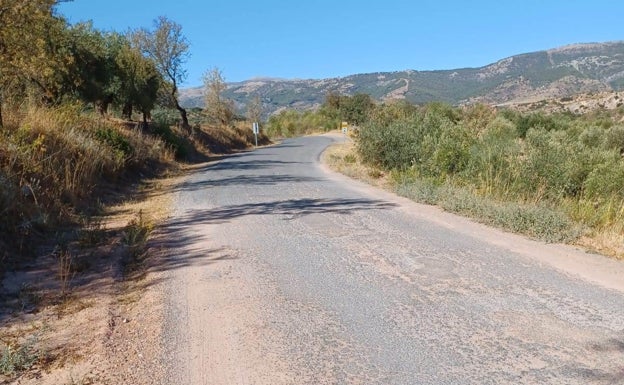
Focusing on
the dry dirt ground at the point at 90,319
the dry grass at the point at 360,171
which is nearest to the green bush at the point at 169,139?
the dry grass at the point at 360,171

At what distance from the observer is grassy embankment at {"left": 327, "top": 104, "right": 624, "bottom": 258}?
7.88 meters

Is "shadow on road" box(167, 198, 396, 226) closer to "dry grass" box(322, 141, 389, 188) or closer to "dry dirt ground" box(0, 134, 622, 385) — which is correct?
"dry dirt ground" box(0, 134, 622, 385)

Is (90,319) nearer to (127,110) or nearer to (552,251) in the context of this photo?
(552,251)

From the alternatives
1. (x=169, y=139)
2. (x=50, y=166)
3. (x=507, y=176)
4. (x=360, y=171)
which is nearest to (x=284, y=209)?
(x=50, y=166)

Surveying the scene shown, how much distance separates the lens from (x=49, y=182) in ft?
31.7

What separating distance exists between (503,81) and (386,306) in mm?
130889

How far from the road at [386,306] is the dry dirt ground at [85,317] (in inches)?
9.5

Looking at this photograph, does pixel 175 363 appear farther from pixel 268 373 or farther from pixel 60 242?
pixel 60 242

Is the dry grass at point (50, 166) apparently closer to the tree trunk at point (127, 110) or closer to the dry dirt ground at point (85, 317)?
the dry dirt ground at point (85, 317)

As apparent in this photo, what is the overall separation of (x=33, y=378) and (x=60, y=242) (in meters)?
4.15

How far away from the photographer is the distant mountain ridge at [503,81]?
360 feet

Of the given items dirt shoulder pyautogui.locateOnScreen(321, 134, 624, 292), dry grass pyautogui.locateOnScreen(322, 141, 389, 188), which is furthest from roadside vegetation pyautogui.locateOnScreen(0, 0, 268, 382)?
dry grass pyautogui.locateOnScreen(322, 141, 389, 188)

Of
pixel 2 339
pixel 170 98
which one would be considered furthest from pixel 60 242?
pixel 170 98

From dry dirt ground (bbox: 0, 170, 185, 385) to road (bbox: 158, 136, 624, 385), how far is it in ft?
0.79
